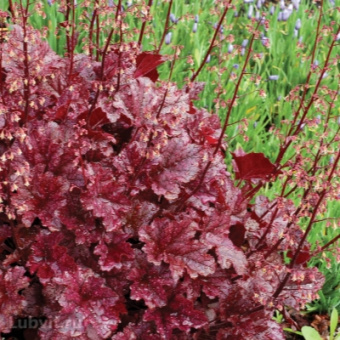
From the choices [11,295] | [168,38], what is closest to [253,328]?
[11,295]

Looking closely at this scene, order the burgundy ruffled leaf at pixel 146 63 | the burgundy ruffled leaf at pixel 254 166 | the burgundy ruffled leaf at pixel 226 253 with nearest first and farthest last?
the burgundy ruffled leaf at pixel 226 253 → the burgundy ruffled leaf at pixel 254 166 → the burgundy ruffled leaf at pixel 146 63

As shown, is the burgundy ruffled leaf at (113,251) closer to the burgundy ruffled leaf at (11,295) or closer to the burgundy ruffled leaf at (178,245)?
the burgundy ruffled leaf at (178,245)

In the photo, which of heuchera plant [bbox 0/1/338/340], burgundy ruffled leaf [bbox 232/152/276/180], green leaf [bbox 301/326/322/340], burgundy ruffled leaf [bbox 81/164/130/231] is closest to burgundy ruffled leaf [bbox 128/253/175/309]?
heuchera plant [bbox 0/1/338/340]

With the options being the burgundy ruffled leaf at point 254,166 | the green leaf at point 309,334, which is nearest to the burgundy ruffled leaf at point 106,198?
the burgundy ruffled leaf at point 254,166

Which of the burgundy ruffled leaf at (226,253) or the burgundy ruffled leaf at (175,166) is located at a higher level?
the burgundy ruffled leaf at (175,166)

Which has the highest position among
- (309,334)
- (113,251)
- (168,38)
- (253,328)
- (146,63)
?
(146,63)

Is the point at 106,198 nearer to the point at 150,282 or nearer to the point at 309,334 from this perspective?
the point at 150,282

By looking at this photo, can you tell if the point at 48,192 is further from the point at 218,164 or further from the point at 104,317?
the point at 218,164

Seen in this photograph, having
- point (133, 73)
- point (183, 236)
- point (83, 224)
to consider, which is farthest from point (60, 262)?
point (133, 73)

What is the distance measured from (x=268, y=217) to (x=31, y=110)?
103 cm

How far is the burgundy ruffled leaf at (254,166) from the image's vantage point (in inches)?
82.7

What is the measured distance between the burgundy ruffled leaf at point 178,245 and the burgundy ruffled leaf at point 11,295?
16.0 inches

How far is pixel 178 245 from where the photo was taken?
186 centimetres

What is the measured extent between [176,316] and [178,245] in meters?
0.23
